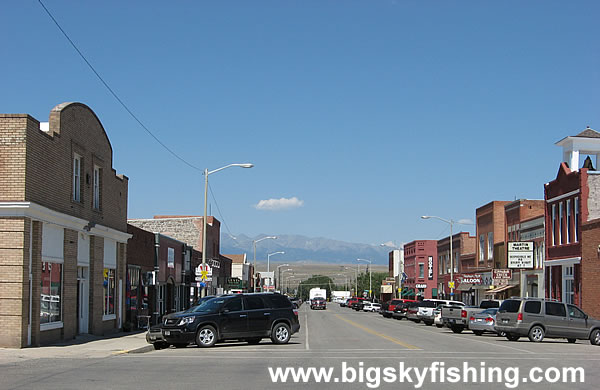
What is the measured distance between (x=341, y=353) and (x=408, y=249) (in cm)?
9380

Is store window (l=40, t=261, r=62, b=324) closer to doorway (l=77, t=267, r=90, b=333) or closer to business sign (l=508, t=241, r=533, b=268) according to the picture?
doorway (l=77, t=267, r=90, b=333)

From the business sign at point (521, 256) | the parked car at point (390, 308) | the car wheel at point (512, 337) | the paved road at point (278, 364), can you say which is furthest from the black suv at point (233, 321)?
the parked car at point (390, 308)

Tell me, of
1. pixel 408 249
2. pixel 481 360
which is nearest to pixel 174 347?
pixel 481 360

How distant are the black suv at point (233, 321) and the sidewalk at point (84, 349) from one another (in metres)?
1.47

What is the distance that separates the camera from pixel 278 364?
1864 centimetres

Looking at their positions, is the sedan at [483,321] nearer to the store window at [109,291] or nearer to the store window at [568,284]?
the store window at [568,284]

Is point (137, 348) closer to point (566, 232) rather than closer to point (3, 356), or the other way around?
point (3, 356)

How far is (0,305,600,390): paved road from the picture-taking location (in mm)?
14711

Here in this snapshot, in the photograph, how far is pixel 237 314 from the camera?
25.7 m

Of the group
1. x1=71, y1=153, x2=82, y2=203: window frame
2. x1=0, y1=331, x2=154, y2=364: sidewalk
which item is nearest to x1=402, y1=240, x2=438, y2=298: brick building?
x1=0, y1=331, x2=154, y2=364: sidewalk

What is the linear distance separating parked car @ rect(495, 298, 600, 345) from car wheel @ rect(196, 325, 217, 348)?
40.5 feet

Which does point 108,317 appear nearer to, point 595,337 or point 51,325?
point 51,325

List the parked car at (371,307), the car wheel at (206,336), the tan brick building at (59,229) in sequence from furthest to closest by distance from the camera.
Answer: the parked car at (371,307)
the car wheel at (206,336)
the tan brick building at (59,229)

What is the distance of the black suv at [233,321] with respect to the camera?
971 inches
